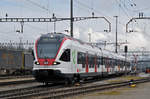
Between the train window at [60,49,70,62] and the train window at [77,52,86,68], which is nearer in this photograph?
the train window at [60,49,70,62]

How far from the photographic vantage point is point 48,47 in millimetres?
21266

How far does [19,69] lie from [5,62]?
14.8 feet

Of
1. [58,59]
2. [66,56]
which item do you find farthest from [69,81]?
[58,59]

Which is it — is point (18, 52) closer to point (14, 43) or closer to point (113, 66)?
point (113, 66)

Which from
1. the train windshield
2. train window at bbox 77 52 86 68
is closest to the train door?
train window at bbox 77 52 86 68

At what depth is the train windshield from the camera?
68.7 ft

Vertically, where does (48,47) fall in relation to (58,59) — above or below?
above

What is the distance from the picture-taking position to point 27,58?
48469 millimetres

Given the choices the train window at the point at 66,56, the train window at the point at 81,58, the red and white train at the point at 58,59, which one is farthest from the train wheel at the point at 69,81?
the train window at the point at 81,58

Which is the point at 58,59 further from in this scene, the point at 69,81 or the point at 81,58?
the point at 81,58

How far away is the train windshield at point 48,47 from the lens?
2095 cm

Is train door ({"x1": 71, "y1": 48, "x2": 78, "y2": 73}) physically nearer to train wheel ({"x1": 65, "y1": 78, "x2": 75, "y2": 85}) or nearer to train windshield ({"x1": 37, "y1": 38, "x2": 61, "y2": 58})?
train wheel ({"x1": 65, "y1": 78, "x2": 75, "y2": 85})

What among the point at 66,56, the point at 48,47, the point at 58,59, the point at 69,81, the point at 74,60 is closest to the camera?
the point at 58,59

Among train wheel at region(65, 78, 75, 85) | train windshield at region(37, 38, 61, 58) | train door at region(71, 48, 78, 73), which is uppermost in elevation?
train windshield at region(37, 38, 61, 58)
